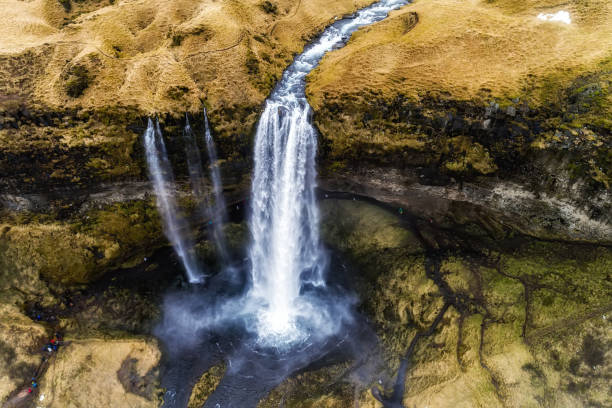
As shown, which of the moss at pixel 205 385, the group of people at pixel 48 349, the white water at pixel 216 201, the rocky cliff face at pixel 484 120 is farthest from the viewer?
the white water at pixel 216 201

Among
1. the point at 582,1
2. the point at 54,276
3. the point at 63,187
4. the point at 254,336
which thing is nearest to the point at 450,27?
the point at 582,1

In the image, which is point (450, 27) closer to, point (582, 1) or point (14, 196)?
point (582, 1)

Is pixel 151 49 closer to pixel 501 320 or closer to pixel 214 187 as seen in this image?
pixel 214 187

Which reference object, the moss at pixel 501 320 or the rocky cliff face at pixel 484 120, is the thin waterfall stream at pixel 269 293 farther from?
the moss at pixel 501 320

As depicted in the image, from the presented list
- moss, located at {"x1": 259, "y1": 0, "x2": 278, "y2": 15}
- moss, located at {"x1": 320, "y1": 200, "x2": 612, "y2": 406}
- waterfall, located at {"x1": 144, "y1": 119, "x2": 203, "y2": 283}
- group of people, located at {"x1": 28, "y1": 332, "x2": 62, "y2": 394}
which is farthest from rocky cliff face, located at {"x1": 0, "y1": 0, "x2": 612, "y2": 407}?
moss, located at {"x1": 259, "y1": 0, "x2": 278, "y2": 15}

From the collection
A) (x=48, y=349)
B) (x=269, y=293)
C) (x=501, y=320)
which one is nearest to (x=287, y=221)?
(x=269, y=293)

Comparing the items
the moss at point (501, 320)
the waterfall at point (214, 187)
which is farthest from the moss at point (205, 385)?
the waterfall at point (214, 187)

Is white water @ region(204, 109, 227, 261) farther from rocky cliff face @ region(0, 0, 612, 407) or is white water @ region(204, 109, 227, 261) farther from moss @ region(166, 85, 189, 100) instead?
moss @ region(166, 85, 189, 100)
